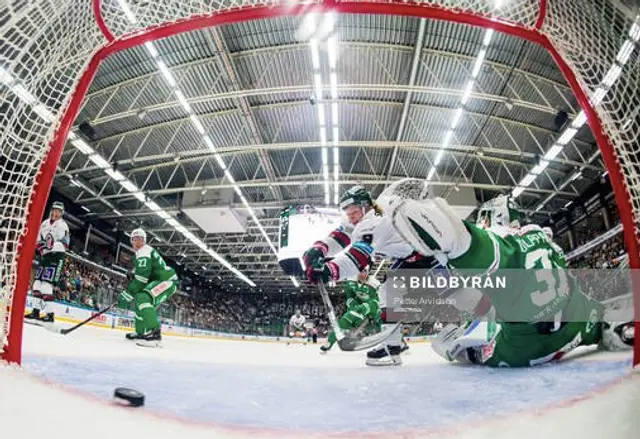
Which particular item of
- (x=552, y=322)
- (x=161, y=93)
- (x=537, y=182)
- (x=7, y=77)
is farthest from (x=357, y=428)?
(x=537, y=182)

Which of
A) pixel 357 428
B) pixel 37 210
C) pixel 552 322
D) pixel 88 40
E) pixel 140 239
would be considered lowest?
pixel 357 428

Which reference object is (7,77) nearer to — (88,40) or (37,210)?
(88,40)

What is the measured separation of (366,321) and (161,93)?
6.73 metres

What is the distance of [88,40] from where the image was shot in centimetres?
213

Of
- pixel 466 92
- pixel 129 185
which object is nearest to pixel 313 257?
pixel 466 92

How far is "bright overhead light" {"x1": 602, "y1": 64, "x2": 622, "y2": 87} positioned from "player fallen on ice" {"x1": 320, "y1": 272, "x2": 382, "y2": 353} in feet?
12.6

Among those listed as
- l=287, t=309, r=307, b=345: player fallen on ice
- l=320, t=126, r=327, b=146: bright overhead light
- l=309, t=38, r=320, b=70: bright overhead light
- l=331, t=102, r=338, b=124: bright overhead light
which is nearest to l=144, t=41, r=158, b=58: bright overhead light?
l=309, t=38, r=320, b=70: bright overhead light

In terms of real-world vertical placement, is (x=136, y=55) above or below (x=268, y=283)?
above

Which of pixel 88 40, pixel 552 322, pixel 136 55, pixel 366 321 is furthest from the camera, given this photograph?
pixel 136 55

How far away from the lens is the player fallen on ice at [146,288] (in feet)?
15.4

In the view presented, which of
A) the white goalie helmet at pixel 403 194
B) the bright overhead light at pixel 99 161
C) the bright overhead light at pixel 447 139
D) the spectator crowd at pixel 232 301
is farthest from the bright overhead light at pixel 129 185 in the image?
the white goalie helmet at pixel 403 194

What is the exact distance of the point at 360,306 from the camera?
5766 mm

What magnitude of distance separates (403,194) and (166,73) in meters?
7.50

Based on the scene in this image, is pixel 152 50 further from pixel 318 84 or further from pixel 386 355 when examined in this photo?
pixel 386 355
